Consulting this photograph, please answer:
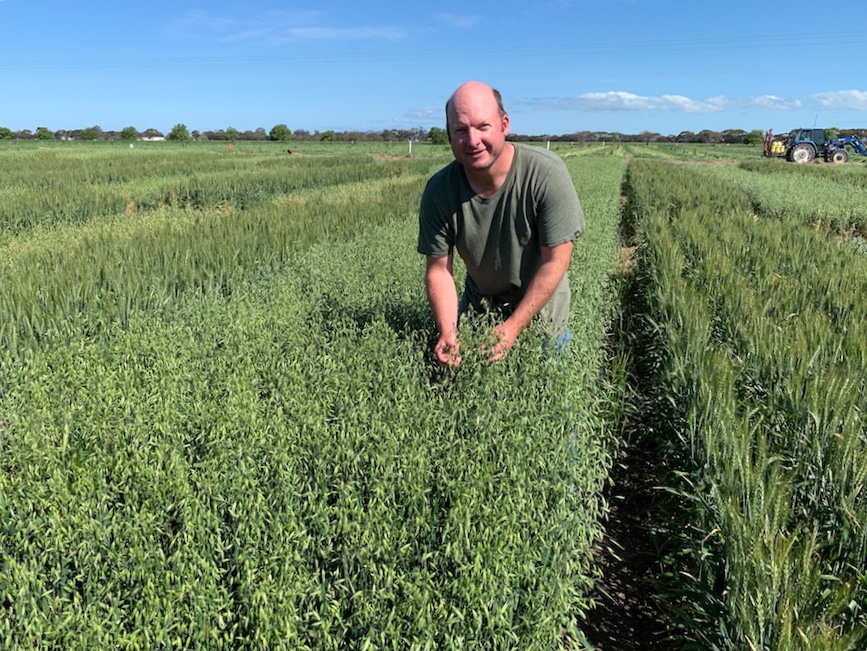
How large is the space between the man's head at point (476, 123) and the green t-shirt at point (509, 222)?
0.16m

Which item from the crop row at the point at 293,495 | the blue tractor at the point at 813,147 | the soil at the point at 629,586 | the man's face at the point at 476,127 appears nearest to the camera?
the crop row at the point at 293,495

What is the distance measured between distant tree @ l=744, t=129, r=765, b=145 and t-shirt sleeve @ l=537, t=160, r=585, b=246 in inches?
3434

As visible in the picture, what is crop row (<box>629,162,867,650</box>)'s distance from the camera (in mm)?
1734

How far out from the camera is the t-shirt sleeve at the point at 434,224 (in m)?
2.83

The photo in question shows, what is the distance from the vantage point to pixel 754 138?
7750cm

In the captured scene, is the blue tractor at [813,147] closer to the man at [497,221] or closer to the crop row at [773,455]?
the crop row at [773,455]

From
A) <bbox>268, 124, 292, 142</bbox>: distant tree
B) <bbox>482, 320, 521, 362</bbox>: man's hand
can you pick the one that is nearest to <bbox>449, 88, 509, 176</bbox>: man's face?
<bbox>482, 320, 521, 362</bbox>: man's hand

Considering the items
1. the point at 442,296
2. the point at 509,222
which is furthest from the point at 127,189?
the point at 509,222

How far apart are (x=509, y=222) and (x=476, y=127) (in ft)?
1.64

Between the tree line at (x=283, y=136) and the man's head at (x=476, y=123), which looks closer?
the man's head at (x=476, y=123)

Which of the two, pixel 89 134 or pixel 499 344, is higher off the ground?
pixel 89 134

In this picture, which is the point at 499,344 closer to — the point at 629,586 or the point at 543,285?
the point at 543,285

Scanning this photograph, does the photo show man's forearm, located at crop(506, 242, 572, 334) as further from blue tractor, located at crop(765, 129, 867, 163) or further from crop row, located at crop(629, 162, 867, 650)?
blue tractor, located at crop(765, 129, 867, 163)

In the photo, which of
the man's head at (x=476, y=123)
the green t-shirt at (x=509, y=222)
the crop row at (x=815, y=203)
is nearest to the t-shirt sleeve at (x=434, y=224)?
the green t-shirt at (x=509, y=222)
